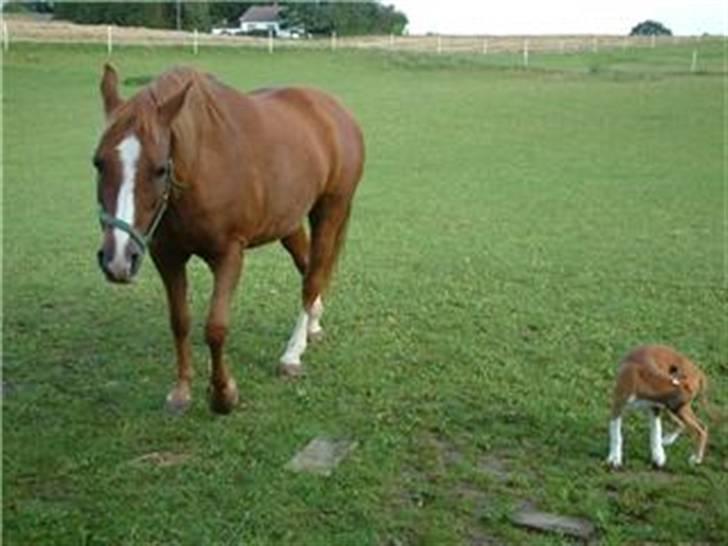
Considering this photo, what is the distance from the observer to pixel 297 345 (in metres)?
6.37

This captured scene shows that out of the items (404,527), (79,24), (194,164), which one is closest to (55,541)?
(404,527)

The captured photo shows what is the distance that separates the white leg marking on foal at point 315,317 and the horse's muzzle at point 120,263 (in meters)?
2.34

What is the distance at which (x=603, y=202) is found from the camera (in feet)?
43.4

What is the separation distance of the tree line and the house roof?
0.38 m

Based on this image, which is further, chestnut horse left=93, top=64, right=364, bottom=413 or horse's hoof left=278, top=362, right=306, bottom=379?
horse's hoof left=278, top=362, right=306, bottom=379

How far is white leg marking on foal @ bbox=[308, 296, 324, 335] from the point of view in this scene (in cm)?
681

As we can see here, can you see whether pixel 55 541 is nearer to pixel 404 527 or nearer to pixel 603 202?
pixel 404 527

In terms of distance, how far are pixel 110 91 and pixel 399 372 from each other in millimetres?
2450

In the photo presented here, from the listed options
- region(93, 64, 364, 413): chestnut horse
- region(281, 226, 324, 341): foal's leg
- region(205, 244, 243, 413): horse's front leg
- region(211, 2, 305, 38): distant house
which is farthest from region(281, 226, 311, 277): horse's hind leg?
region(211, 2, 305, 38): distant house

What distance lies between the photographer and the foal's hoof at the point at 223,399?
17.8ft

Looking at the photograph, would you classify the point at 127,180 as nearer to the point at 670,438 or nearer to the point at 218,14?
the point at 670,438

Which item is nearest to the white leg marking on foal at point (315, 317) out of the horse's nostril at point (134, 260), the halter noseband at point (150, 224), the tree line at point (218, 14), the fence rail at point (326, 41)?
the halter noseband at point (150, 224)

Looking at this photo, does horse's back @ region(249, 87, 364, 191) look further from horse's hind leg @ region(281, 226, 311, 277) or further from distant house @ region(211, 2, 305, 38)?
distant house @ region(211, 2, 305, 38)

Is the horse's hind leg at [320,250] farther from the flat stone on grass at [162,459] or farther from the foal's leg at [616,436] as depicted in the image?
the foal's leg at [616,436]
